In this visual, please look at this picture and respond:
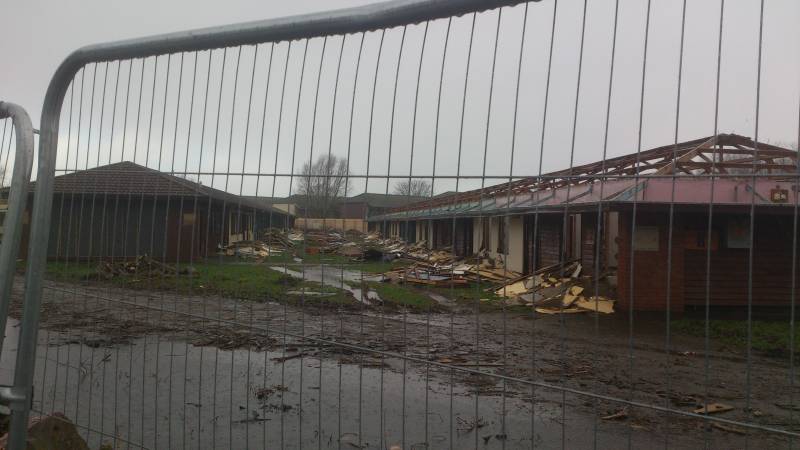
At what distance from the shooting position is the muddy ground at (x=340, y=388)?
3807 mm

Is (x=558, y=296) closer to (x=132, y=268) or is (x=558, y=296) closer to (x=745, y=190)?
(x=745, y=190)

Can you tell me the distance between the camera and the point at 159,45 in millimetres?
3045

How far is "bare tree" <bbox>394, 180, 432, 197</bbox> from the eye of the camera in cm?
257

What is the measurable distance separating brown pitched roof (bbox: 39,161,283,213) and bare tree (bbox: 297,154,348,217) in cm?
31

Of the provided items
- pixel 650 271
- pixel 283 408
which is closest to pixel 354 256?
pixel 283 408

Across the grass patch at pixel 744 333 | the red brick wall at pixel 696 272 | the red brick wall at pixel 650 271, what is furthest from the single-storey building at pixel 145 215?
the red brick wall at pixel 650 271

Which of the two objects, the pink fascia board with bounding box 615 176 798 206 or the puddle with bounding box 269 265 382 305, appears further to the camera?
the puddle with bounding box 269 265 382 305

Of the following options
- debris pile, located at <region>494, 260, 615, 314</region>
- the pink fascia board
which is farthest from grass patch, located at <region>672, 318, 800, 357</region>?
the pink fascia board

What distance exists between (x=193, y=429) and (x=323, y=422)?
1.11 m

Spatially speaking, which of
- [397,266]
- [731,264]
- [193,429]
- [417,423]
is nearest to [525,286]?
[731,264]

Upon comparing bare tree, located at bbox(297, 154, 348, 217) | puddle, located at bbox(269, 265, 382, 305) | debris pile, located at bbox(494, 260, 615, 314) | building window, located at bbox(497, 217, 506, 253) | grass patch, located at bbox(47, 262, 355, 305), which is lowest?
debris pile, located at bbox(494, 260, 615, 314)

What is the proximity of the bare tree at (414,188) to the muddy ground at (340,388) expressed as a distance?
0.69 meters

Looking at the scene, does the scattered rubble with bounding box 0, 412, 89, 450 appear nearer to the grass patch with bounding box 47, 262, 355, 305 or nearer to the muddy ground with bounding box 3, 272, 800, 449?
the muddy ground with bounding box 3, 272, 800, 449

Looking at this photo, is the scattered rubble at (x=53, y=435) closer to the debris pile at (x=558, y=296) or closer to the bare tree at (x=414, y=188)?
the bare tree at (x=414, y=188)
